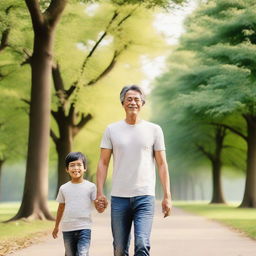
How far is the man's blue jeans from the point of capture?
5364 mm

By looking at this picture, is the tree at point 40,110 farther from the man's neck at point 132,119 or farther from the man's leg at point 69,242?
the man's neck at point 132,119

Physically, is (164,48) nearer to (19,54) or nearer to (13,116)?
(19,54)

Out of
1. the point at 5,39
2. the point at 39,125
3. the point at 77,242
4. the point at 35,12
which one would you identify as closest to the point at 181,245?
the point at 77,242

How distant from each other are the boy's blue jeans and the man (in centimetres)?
45

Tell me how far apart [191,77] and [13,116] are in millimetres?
9971

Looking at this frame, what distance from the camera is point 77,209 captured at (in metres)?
5.94

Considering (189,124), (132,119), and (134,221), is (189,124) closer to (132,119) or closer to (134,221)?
(132,119)

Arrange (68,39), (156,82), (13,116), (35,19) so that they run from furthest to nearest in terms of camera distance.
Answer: (156,82) → (13,116) → (68,39) → (35,19)

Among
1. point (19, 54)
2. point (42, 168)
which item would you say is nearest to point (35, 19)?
point (42, 168)

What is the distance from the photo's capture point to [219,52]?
78.3ft

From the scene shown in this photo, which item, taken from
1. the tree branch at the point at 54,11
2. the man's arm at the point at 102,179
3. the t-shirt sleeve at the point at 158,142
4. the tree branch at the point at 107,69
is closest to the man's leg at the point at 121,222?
the man's arm at the point at 102,179

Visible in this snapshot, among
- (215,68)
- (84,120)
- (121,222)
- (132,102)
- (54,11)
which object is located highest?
(54,11)

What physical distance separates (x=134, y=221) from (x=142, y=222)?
0.36 ft

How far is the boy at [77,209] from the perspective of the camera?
5.94m
